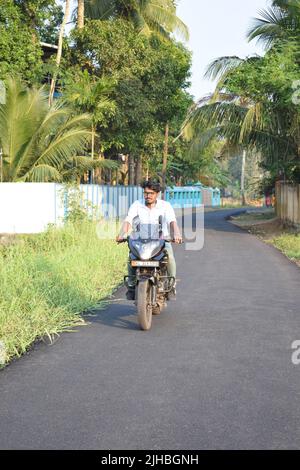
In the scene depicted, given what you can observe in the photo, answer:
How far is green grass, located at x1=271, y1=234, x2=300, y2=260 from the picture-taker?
16.0 metres

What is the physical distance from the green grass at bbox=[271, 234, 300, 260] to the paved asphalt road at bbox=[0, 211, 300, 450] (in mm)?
6897

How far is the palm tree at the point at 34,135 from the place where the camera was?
2011cm

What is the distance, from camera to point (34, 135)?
20750mm

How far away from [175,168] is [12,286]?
44732 millimetres

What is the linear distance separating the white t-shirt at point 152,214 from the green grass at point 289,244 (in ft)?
26.3

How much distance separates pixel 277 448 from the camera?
3973 millimetres

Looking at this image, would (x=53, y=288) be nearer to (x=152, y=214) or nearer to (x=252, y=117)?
(x=152, y=214)

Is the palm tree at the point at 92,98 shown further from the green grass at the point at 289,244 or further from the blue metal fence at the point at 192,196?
the blue metal fence at the point at 192,196

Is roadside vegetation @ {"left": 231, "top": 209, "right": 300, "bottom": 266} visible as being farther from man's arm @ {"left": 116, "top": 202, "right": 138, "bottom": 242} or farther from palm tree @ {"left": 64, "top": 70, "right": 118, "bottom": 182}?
man's arm @ {"left": 116, "top": 202, "right": 138, "bottom": 242}

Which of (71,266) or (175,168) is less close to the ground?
(175,168)

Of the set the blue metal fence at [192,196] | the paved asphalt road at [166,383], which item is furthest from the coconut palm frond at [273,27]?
the blue metal fence at [192,196]

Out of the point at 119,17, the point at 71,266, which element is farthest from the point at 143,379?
the point at 119,17
